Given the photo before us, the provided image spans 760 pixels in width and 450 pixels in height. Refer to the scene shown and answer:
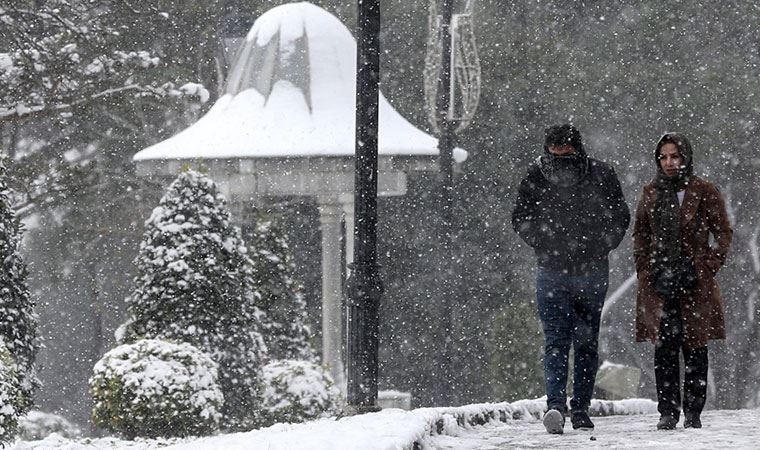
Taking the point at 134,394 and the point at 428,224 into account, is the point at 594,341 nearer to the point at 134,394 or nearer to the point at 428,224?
the point at 134,394

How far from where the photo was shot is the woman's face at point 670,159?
27.5 ft

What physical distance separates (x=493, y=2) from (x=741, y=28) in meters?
5.23

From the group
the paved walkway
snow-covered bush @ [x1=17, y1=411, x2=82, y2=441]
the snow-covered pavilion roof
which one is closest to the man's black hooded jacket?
the paved walkway

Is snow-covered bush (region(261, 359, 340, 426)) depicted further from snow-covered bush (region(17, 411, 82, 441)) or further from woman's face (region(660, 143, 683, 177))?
woman's face (region(660, 143, 683, 177))

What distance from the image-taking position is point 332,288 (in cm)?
2034

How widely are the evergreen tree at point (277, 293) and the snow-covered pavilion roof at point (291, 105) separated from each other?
2151 mm

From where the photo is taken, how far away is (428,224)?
31578 mm

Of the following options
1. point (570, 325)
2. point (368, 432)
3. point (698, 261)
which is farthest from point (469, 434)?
point (368, 432)

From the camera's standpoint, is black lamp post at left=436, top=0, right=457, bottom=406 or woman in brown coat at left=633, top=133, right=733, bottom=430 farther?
black lamp post at left=436, top=0, right=457, bottom=406

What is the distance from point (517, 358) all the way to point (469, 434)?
1428cm

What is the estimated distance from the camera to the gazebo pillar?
2014cm

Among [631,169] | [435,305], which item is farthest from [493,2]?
[435,305]

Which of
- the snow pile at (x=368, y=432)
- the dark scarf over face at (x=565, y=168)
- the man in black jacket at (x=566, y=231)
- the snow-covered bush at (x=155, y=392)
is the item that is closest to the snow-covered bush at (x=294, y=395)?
the snow-covered bush at (x=155, y=392)

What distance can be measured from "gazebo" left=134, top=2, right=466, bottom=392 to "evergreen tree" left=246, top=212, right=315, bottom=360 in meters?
1.05
